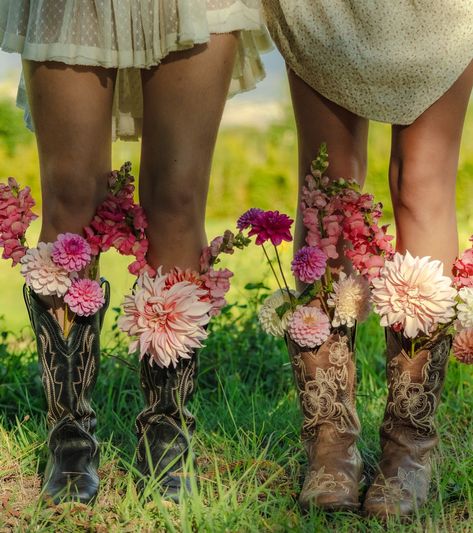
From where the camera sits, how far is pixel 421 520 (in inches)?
78.7

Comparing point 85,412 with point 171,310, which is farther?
point 85,412

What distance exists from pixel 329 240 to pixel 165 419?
0.56 metres

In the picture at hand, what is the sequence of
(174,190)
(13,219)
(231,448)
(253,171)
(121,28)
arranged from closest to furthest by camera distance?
1. (121,28)
2. (174,190)
3. (13,219)
4. (231,448)
5. (253,171)

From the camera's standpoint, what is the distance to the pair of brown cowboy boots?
2043mm

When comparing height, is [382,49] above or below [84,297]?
above

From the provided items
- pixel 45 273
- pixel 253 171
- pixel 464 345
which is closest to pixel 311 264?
pixel 464 345

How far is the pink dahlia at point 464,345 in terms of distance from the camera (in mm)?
2031

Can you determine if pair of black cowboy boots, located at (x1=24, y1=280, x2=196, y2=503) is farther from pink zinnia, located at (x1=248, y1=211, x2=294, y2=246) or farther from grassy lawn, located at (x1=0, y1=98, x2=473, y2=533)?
pink zinnia, located at (x1=248, y1=211, x2=294, y2=246)

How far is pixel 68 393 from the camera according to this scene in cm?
209

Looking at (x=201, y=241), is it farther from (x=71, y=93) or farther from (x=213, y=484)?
(x=213, y=484)

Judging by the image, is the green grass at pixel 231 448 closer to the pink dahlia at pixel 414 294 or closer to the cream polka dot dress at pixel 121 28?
the pink dahlia at pixel 414 294

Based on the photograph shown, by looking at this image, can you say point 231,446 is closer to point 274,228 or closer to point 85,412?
point 85,412

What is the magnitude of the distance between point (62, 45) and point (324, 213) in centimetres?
67

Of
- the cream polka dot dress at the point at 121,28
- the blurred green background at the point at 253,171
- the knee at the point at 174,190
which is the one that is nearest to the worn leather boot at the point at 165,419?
the knee at the point at 174,190
